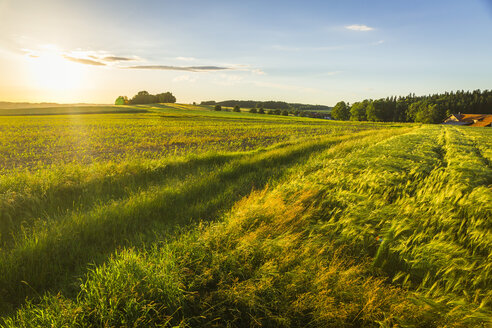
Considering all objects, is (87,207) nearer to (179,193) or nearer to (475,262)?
(179,193)

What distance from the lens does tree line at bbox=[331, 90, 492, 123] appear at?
98.9 metres

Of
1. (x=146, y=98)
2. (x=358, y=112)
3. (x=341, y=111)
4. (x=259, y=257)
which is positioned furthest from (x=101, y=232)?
(x=146, y=98)

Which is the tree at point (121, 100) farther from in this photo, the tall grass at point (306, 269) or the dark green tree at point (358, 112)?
the tall grass at point (306, 269)

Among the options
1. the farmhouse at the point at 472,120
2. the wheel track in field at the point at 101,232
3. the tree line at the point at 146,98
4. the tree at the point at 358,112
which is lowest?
the wheel track in field at the point at 101,232

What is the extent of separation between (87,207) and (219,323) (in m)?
5.28

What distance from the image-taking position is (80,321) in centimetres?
210

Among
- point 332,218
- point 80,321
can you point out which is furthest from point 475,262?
point 80,321

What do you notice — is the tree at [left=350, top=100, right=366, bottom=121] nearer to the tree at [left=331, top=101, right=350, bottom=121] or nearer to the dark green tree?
the dark green tree

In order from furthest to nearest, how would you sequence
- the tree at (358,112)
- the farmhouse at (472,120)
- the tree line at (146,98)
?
the tree line at (146,98) → the tree at (358,112) → the farmhouse at (472,120)

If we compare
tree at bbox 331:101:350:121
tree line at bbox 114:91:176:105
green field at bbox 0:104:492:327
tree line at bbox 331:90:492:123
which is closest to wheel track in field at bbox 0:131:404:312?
green field at bbox 0:104:492:327

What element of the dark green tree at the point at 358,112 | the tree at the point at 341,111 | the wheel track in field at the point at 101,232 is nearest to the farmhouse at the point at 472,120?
the dark green tree at the point at 358,112

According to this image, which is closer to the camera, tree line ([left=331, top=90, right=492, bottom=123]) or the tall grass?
the tall grass

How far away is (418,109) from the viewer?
347 feet

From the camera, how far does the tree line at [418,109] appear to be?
98938 millimetres
